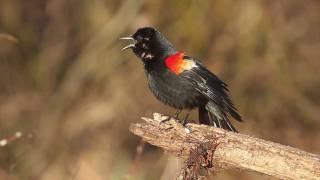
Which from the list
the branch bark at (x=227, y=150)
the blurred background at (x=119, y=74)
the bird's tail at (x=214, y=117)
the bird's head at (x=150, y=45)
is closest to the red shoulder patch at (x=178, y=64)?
the bird's head at (x=150, y=45)

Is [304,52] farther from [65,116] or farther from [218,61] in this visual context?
[65,116]

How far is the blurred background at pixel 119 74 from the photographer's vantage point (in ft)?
31.0

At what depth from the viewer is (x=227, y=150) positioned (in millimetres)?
5242

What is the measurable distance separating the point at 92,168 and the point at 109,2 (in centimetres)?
181

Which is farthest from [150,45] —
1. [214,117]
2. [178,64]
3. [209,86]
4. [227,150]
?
[227,150]

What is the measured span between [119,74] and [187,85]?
417 cm

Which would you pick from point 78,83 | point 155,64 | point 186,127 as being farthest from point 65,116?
point 186,127

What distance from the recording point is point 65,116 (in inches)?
413

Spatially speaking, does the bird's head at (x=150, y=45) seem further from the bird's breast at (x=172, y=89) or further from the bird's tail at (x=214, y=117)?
the bird's tail at (x=214, y=117)

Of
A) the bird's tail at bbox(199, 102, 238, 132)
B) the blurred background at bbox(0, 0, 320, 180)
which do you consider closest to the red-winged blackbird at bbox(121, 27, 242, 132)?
the bird's tail at bbox(199, 102, 238, 132)

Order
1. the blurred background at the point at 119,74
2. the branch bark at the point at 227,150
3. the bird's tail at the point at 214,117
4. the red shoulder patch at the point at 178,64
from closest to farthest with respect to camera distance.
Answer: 1. the branch bark at the point at 227,150
2. the red shoulder patch at the point at 178,64
3. the bird's tail at the point at 214,117
4. the blurred background at the point at 119,74

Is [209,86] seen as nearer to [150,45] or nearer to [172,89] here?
[172,89]

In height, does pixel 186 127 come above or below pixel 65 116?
below

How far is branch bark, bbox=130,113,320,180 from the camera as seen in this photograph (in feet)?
16.5
